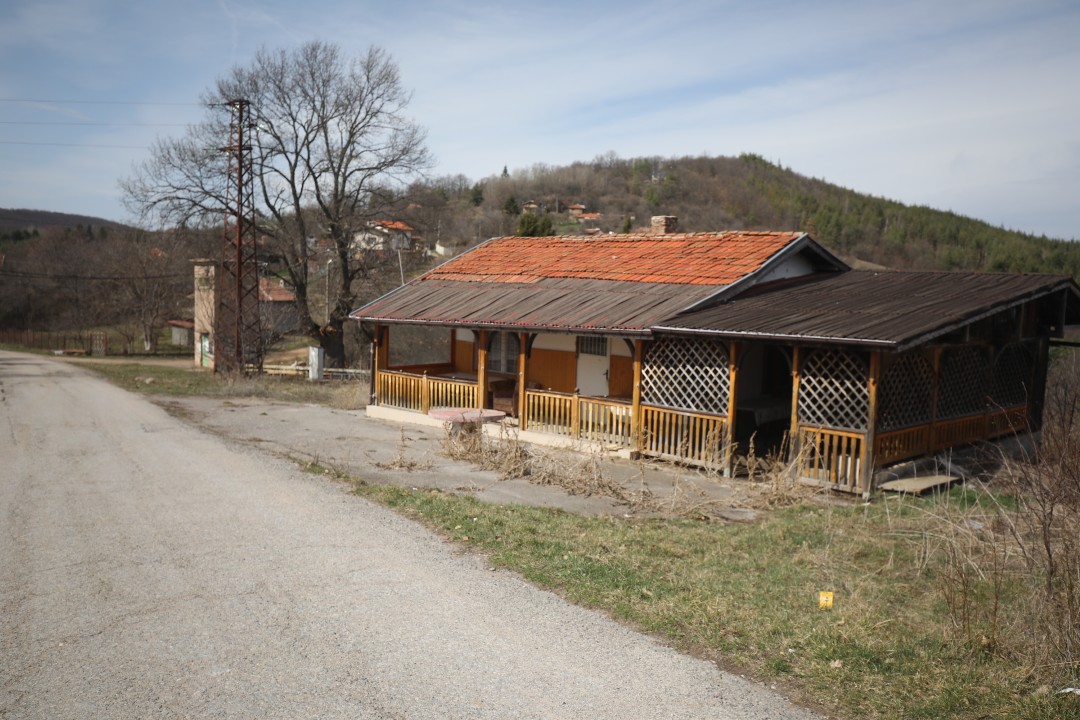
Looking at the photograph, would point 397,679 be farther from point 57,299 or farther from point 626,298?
point 57,299

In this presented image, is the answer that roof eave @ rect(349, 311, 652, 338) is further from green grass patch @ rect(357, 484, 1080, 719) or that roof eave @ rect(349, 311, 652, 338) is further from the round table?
green grass patch @ rect(357, 484, 1080, 719)

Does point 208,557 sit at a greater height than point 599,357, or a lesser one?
lesser

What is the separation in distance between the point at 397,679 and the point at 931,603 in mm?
4566

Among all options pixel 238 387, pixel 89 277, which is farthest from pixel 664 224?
pixel 89 277

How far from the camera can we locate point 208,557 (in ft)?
25.9

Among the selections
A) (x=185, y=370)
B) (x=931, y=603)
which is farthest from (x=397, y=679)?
(x=185, y=370)

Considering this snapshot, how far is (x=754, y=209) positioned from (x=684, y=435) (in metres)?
77.2

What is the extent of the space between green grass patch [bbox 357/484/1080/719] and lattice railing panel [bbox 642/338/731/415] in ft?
9.57

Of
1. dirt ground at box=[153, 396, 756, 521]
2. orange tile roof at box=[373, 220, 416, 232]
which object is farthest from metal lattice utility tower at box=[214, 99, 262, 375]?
dirt ground at box=[153, 396, 756, 521]

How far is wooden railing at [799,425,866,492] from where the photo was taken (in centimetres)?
1149

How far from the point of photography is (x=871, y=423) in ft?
36.9

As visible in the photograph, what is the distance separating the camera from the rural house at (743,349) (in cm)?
1180

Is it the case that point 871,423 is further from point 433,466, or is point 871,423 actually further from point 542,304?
point 542,304

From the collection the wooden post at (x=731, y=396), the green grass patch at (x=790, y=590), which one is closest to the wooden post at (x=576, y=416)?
the wooden post at (x=731, y=396)
